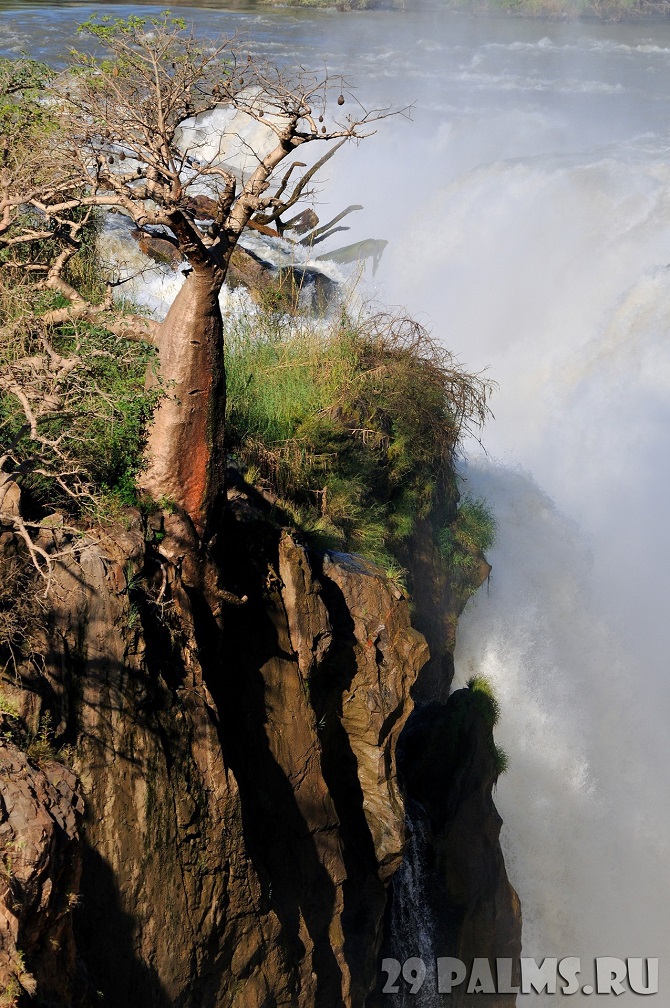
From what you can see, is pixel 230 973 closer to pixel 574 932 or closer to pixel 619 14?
pixel 574 932

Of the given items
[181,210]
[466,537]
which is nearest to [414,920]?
[466,537]

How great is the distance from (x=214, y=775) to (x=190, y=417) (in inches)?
91.1

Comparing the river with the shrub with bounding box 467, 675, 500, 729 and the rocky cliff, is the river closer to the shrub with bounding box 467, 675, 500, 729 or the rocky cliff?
the shrub with bounding box 467, 675, 500, 729

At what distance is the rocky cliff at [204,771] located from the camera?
190 inches

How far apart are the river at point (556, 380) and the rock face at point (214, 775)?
173 inches

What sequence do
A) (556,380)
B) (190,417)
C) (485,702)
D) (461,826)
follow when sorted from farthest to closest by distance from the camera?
(556,380)
(485,702)
(461,826)
(190,417)

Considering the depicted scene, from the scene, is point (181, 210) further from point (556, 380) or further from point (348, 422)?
point (556, 380)

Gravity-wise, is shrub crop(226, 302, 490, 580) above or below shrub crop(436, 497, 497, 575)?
above

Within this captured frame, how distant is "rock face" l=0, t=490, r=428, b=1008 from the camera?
511cm

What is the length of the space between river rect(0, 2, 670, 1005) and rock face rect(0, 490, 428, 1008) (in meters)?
4.40

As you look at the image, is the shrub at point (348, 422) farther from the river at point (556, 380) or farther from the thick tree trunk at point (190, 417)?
the river at point (556, 380)

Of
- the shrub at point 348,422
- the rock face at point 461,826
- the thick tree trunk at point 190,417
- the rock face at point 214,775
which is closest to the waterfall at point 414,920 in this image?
the rock face at point 461,826

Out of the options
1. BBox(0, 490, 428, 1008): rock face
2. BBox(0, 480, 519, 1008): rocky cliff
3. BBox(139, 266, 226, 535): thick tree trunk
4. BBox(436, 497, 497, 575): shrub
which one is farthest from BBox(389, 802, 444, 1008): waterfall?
BBox(139, 266, 226, 535): thick tree trunk

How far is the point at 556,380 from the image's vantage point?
54.3 ft
